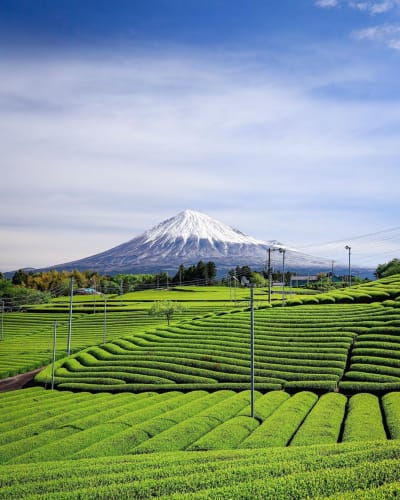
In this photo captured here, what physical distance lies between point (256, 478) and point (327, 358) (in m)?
29.2

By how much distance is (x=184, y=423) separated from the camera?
25.9 metres

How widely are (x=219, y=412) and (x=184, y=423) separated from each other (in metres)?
3.33

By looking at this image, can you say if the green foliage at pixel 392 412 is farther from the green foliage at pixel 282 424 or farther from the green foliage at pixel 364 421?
the green foliage at pixel 282 424

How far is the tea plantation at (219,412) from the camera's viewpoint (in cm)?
1483

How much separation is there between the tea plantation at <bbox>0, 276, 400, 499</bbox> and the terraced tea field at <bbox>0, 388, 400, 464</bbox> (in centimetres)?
11

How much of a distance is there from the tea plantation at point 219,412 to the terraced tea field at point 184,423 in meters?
0.11

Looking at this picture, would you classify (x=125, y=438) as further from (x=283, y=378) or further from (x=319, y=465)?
(x=283, y=378)

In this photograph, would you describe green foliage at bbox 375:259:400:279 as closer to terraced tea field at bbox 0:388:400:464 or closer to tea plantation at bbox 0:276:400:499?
tea plantation at bbox 0:276:400:499

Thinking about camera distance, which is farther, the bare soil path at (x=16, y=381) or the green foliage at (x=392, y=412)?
the bare soil path at (x=16, y=381)

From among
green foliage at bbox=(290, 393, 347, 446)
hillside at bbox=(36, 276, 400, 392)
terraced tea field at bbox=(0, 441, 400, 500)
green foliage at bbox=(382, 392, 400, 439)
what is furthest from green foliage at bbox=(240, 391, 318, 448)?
hillside at bbox=(36, 276, 400, 392)

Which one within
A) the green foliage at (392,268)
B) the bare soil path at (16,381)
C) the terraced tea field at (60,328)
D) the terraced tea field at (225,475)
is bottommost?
the bare soil path at (16,381)

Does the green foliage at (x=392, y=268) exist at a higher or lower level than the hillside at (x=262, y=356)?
higher

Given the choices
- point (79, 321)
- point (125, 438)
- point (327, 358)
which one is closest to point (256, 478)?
point (125, 438)

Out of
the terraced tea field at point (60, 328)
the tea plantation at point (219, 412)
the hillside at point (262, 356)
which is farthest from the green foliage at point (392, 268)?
the hillside at point (262, 356)
